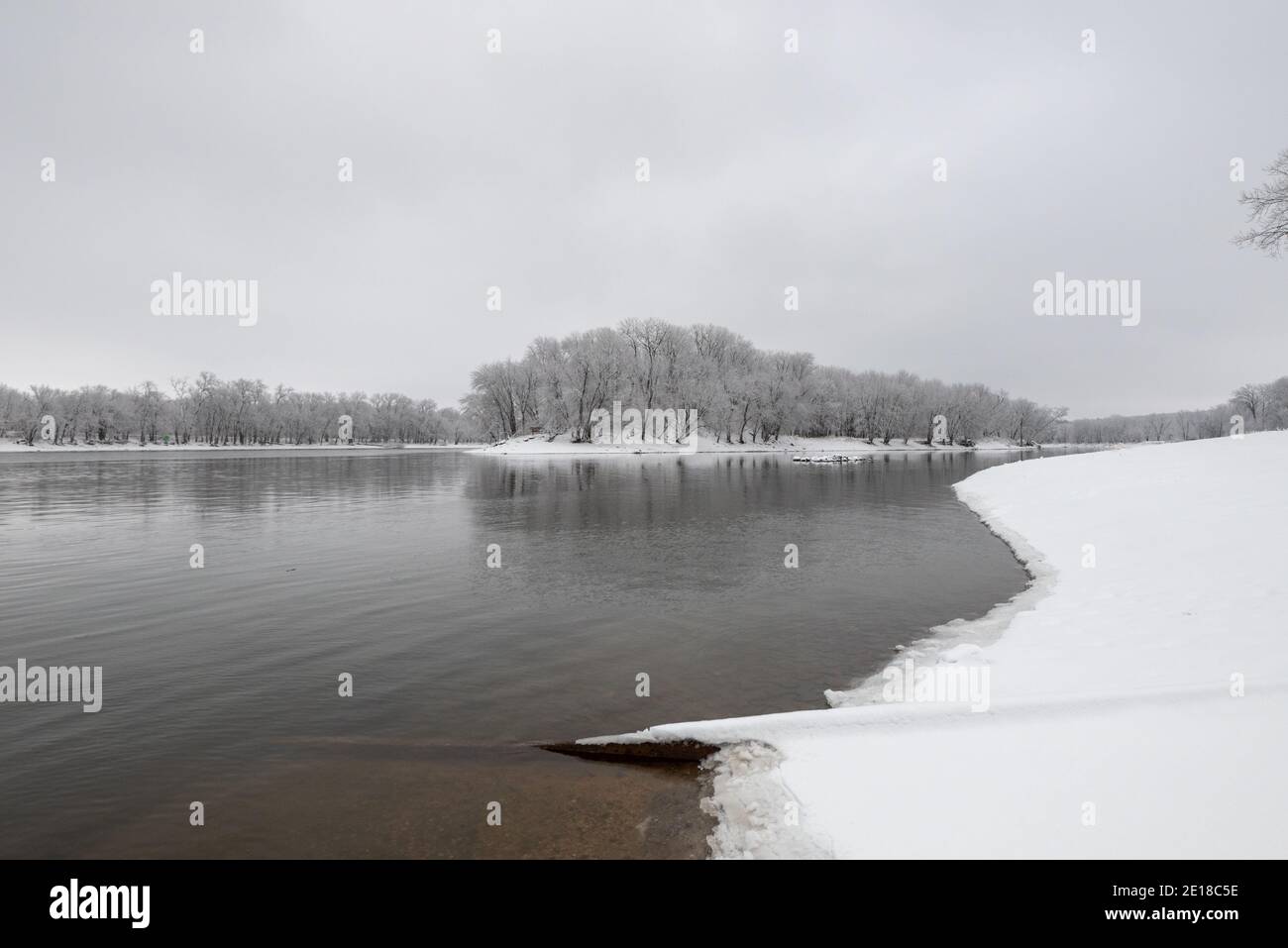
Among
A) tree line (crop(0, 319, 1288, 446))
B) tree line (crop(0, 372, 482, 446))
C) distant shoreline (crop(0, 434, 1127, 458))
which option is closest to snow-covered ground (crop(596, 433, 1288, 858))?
distant shoreline (crop(0, 434, 1127, 458))

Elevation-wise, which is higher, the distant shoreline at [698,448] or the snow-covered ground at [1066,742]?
the distant shoreline at [698,448]

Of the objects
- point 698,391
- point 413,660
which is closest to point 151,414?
point 698,391

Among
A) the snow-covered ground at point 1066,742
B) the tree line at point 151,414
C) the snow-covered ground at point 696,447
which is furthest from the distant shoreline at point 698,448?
the snow-covered ground at point 1066,742

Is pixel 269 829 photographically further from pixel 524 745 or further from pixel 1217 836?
pixel 1217 836

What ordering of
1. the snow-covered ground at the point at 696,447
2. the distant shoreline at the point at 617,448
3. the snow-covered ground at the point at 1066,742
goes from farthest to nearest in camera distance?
1. the snow-covered ground at the point at 696,447
2. the distant shoreline at the point at 617,448
3. the snow-covered ground at the point at 1066,742

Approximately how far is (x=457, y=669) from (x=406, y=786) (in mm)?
3861

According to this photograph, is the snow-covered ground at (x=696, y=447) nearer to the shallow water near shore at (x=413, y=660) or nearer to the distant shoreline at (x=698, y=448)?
the distant shoreline at (x=698, y=448)

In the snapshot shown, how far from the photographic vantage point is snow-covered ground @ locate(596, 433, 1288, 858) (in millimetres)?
5340

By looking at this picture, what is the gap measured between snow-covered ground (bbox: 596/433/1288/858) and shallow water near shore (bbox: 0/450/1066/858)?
41.9 inches

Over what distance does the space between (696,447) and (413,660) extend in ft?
378

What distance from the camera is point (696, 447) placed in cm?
12525

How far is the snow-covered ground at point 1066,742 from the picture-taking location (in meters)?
5.34

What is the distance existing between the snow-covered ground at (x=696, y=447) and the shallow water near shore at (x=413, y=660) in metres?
85.6
